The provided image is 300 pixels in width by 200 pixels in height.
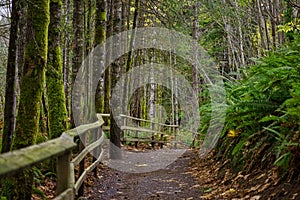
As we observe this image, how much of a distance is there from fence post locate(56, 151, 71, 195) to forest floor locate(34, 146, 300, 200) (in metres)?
2.47

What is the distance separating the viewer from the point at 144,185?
8.21 m

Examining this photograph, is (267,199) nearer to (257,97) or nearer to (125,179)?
(257,97)

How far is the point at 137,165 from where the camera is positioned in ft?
37.6

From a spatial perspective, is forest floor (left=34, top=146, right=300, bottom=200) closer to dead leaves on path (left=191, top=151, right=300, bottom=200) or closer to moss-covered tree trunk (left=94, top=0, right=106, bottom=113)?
dead leaves on path (left=191, top=151, right=300, bottom=200)

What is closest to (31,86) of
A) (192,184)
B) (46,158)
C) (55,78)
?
(55,78)

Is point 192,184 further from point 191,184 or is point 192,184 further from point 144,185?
point 144,185

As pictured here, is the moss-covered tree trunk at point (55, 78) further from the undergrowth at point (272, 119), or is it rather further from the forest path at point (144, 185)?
the undergrowth at point (272, 119)

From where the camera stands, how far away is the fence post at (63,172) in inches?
143

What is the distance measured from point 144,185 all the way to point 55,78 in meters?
3.01

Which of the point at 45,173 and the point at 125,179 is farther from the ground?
the point at 45,173

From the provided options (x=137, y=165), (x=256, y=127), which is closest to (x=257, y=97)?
(x=256, y=127)

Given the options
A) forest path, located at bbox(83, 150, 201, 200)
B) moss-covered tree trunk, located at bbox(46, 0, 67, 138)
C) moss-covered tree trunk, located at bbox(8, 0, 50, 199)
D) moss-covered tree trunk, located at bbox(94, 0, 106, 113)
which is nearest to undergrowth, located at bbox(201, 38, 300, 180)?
forest path, located at bbox(83, 150, 201, 200)

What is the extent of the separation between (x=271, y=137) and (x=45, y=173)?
162 inches

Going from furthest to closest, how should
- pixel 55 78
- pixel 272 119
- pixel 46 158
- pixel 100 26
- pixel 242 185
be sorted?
pixel 100 26
pixel 55 78
pixel 242 185
pixel 272 119
pixel 46 158
